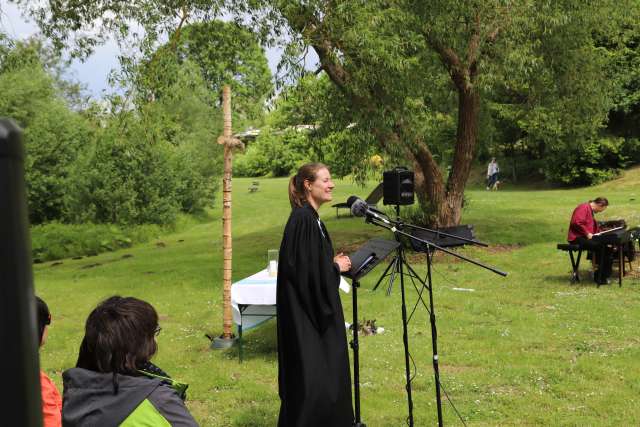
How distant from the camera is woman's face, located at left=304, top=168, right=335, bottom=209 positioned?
5.02 m

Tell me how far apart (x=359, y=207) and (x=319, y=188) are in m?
0.32

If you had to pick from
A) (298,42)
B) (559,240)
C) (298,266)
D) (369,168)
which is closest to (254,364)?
(298,266)

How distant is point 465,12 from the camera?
49.9 ft

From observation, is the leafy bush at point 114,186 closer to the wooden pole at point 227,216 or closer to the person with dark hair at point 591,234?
the person with dark hair at point 591,234

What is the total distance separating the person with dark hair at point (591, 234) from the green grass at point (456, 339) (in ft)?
1.25

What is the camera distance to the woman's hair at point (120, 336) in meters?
2.63

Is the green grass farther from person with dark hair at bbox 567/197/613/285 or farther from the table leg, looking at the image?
person with dark hair at bbox 567/197/613/285

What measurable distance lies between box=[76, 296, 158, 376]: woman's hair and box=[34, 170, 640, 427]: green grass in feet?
13.3

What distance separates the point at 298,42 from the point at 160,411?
1181cm

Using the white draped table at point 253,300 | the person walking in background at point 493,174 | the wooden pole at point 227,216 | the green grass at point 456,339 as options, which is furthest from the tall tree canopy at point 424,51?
the person walking in background at point 493,174

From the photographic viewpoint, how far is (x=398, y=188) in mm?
5602

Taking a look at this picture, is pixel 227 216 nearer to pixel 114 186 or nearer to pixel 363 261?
pixel 363 261

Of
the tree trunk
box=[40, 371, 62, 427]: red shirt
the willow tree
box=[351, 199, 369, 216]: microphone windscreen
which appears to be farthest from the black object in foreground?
the tree trunk

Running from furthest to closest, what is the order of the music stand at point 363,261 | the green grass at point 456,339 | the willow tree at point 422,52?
the willow tree at point 422,52
the green grass at point 456,339
the music stand at point 363,261
